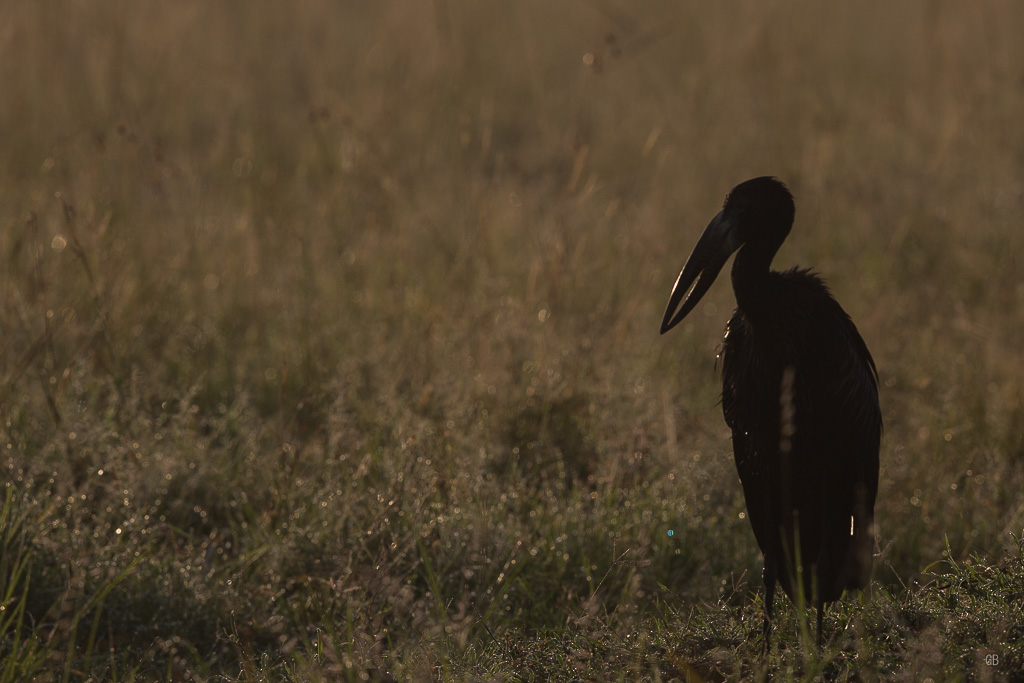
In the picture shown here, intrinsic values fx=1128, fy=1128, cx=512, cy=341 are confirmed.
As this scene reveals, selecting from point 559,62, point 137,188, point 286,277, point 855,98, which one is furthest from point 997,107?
point 137,188

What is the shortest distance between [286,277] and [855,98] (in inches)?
173

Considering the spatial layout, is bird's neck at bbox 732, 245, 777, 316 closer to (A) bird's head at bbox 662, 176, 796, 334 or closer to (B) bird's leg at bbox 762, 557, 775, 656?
(A) bird's head at bbox 662, 176, 796, 334

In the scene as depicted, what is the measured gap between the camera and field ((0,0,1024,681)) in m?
2.87

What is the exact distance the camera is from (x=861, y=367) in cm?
288

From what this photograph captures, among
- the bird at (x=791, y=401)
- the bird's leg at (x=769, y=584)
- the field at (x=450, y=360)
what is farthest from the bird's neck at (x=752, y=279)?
the field at (x=450, y=360)

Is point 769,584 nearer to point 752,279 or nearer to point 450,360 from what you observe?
point 752,279

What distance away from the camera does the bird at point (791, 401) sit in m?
2.82

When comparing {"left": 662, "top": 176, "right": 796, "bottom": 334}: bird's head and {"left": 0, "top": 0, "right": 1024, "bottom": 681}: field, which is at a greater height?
{"left": 662, "top": 176, "right": 796, "bottom": 334}: bird's head

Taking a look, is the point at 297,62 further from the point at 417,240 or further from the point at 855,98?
the point at 855,98

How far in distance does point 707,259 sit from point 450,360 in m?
1.41

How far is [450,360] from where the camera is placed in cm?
411

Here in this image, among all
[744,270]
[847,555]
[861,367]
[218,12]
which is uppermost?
[218,12]

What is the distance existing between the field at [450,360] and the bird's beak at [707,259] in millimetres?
740

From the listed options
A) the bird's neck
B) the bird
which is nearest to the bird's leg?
the bird
